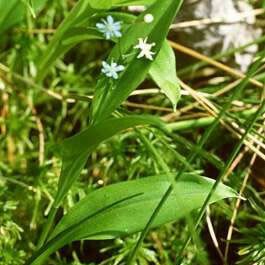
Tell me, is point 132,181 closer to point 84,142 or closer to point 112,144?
point 84,142

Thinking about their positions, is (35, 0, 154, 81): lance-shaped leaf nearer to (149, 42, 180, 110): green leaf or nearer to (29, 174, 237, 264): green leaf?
(149, 42, 180, 110): green leaf

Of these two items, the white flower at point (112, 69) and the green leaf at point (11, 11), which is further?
the green leaf at point (11, 11)

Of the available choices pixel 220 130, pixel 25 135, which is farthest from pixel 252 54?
pixel 25 135

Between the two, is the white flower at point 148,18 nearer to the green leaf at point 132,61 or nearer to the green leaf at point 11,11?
the green leaf at point 132,61

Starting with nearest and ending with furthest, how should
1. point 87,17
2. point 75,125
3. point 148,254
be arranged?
point 87,17 < point 148,254 < point 75,125

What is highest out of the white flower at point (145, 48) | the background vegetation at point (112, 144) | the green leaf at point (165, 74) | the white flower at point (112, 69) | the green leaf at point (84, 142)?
the white flower at point (145, 48)

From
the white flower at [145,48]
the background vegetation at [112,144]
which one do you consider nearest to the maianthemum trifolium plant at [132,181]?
the white flower at [145,48]

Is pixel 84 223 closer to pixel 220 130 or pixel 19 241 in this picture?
pixel 19 241

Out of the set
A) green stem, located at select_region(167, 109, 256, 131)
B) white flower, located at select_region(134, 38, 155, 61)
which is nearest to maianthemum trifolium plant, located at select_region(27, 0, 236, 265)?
white flower, located at select_region(134, 38, 155, 61)
